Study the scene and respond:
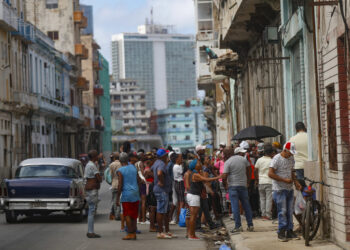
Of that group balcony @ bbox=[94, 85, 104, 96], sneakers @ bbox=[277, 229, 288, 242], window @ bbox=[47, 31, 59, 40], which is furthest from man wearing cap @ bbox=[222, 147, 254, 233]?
balcony @ bbox=[94, 85, 104, 96]

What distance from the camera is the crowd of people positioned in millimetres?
13789

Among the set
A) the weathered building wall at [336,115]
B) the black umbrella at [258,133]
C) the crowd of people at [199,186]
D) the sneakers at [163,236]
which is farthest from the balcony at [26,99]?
the weathered building wall at [336,115]

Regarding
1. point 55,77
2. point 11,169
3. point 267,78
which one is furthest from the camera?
point 55,77

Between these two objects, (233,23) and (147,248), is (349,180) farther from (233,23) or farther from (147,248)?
(233,23)

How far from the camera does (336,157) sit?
40.8ft

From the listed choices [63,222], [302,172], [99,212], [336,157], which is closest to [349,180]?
[336,157]

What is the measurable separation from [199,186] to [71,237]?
9.13 feet

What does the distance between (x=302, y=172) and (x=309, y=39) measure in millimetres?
2427

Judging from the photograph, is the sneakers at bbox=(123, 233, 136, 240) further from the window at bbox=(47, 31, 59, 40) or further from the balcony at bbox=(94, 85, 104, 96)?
the balcony at bbox=(94, 85, 104, 96)

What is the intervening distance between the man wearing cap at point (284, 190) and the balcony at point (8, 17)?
3211cm

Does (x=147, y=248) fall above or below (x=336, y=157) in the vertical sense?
below

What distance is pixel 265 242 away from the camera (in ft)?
44.8

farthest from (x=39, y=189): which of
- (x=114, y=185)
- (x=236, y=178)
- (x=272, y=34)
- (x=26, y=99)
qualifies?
(x=26, y=99)

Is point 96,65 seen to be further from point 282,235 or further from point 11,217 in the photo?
point 282,235
